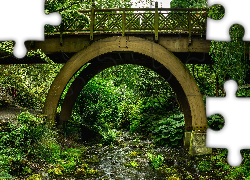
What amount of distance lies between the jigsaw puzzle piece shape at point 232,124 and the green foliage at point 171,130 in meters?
8.27

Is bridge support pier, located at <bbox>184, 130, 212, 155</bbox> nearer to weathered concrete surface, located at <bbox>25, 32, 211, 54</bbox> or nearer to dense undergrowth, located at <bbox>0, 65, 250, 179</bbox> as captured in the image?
dense undergrowth, located at <bbox>0, 65, 250, 179</bbox>

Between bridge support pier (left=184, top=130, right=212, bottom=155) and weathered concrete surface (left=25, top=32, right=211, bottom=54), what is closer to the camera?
bridge support pier (left=184, top=130, right=212, bottom=155)

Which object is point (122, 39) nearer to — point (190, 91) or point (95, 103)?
point (190, 91)

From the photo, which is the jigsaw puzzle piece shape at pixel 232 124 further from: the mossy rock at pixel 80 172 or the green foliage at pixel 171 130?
the green foliage at pixel 171 130

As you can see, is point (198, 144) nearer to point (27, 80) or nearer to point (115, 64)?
point (115, 64)

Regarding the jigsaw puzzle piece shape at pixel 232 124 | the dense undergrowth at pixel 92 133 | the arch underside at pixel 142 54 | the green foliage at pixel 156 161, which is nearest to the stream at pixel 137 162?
the green foliage at pixel 156 161

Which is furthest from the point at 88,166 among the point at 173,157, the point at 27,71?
the point at 27,71

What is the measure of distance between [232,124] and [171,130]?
8677 millimetres

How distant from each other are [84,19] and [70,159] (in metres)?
4.92

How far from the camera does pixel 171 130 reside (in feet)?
40.1

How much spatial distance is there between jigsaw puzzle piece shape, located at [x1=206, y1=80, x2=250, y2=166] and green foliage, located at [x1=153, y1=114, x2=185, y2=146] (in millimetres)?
8268

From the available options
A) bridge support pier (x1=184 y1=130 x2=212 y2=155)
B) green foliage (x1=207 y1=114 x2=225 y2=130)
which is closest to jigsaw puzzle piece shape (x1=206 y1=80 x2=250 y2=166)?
bridge support pier (x1=184 y1=130 x2=212 y2=155)

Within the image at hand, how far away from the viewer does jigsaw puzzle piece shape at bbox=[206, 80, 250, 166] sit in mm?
3678

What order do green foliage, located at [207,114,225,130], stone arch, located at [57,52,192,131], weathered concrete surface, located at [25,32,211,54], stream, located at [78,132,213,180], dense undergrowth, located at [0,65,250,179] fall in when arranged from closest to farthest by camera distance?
dense undergrowth, located at [0,65,250,179] → stream, located at [78,132,213,180] → weathered concrete surface, located at [25,32,211,54] → green foliage, located at [207,114,225,130] → stone arch, located at [57,52,192,131]
